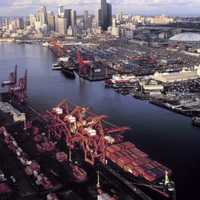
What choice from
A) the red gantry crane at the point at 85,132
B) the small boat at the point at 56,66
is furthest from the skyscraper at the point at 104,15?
the red gantry crane at the point at 85,132

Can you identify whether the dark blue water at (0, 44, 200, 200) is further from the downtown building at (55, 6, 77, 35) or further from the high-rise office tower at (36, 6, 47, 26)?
the high-rise office tower at (36, 6, 47, 26)

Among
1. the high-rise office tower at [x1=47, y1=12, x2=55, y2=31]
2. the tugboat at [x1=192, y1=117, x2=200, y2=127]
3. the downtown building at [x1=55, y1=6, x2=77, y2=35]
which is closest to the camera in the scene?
the tugboat at [x1=192, y1=117, x2=200, y2=127]

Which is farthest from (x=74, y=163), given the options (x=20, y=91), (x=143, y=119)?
(x=20, y=91)

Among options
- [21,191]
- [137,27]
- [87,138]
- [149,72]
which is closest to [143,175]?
[87,138]

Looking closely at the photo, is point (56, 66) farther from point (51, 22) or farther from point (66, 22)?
point (51, 22)

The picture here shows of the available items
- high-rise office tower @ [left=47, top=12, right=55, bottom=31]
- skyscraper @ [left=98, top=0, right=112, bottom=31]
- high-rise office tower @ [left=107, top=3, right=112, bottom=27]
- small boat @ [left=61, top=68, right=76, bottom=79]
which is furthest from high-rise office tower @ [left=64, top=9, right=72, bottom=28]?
small boat @ [left=61, top=68, right=76, bottom=79]

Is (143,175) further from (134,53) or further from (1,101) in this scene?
(134,53)

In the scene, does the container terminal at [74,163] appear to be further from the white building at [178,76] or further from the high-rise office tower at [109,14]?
the high-rise office tower at [109,14]
